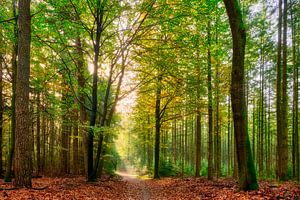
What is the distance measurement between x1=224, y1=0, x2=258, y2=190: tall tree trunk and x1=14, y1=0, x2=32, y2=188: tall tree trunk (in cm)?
733

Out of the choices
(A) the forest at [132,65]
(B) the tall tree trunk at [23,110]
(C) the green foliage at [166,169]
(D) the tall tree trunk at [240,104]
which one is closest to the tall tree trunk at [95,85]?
(A) the forest at [132,65]

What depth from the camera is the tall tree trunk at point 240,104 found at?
8.26m

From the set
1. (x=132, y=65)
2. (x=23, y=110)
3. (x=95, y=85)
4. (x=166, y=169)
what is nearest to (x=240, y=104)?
(x=95, y=85)

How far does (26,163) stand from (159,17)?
8.30 m

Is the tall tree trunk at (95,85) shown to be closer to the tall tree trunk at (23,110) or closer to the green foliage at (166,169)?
the tall tree trunk at (23,110)

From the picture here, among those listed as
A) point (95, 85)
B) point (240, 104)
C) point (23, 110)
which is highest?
point (95, 85)

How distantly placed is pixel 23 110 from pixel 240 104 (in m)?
7.71

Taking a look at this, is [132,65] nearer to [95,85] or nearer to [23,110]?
[95,85]

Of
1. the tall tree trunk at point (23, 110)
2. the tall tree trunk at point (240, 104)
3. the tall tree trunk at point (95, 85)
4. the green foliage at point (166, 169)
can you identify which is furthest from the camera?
the green foliage at point (166, 169)

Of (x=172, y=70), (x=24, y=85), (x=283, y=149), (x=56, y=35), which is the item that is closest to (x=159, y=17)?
(x=172, y=70)

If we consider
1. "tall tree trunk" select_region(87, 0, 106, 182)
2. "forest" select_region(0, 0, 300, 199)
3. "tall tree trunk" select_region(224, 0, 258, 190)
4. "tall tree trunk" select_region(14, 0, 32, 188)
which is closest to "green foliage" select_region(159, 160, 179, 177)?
"forest" select_region(0, 0, 300, 199)

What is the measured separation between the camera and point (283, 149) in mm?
12320

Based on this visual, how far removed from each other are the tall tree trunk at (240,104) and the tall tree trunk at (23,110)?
7326 mm

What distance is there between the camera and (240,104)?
8359 millimetres
